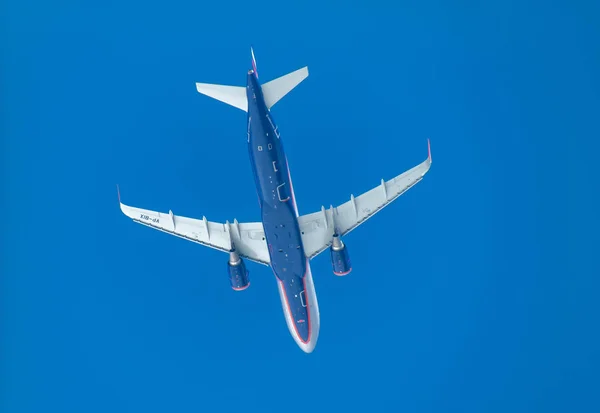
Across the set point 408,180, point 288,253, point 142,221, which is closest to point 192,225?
point 142,221

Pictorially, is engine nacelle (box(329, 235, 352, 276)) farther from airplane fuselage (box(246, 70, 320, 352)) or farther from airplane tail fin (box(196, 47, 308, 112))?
airplane tail fin (box(196, 47, 308, 112))

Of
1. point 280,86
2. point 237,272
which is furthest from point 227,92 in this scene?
point 237,272

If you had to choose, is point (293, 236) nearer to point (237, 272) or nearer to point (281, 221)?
point (281, 221)

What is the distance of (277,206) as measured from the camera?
197ft

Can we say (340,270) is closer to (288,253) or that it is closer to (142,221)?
(288,253)

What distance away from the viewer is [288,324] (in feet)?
224

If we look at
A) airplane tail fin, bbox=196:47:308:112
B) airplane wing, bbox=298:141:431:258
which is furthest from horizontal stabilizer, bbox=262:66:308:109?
airplane wing, bbox=298:141:431:258

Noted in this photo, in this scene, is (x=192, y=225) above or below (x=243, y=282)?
above

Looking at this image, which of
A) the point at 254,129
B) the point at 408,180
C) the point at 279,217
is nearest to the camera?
the point at 254,129

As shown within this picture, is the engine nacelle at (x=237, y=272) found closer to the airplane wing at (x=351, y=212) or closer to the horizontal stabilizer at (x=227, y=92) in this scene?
the airplane wing at (x=351, y=212)

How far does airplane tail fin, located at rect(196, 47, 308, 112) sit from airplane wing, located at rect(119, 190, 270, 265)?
11.7 metres

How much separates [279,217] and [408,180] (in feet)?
36.2

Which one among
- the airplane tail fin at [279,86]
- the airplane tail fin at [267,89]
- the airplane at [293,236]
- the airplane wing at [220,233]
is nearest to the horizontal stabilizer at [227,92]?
the airplane tail fin at [267,89]

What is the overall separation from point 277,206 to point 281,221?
58.0 inches
